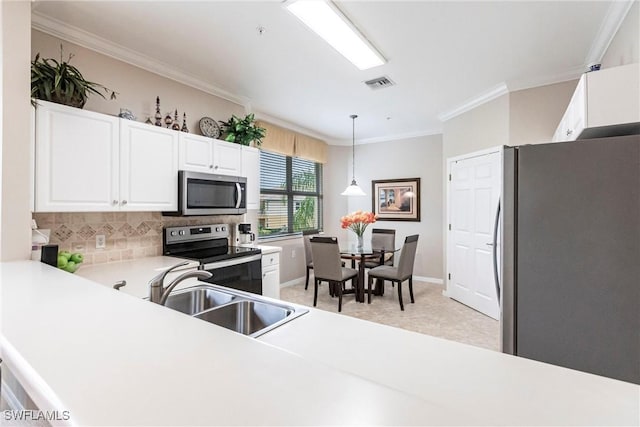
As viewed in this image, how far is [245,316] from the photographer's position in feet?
4.91

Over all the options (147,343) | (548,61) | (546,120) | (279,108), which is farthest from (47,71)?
(546,120)

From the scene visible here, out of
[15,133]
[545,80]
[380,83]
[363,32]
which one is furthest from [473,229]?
[15,133]

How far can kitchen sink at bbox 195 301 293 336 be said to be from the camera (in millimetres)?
1430

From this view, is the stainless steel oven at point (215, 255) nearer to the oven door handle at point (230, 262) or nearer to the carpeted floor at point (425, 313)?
the oven door handle at point (230, 262)

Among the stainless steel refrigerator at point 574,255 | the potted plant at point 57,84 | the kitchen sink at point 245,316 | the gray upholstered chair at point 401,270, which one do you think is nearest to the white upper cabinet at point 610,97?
the stainless steel refrigerator at point 574,255

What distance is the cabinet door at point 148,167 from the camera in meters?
2.32

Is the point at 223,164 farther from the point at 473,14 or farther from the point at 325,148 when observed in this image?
the point at 325,148

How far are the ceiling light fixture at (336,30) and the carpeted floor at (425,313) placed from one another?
8.95ft

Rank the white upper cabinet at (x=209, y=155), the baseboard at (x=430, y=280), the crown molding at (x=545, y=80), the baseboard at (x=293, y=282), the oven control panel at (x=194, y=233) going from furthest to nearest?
the baseboard at (x=430, y=280) → the baseboard at (x=293, y=282) → the crown molding at (x=545, y=80) → the oven control panel at (x=194, y=233) → the white upper cabinet at (x=209, y=155)

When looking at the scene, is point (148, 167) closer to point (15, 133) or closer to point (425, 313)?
point (15, 133)

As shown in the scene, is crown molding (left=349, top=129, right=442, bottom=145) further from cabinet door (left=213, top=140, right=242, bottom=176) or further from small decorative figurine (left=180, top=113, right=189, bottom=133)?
small decorative figurine (left=180, top=113, right=189, bottom=133)

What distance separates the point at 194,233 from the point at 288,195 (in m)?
2.24

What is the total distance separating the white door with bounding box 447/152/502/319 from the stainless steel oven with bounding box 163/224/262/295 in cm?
269

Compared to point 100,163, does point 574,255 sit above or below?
below
